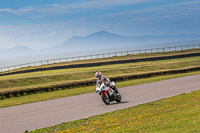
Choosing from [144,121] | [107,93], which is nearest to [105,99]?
[107,93]

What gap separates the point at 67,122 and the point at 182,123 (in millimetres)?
4298

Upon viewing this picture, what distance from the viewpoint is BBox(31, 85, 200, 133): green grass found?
9602 millimetres

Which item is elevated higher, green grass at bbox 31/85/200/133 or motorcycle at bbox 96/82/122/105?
motorcycle at bbox 96/82/122/105

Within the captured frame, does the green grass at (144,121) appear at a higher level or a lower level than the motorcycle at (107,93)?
lower

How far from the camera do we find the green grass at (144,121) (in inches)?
378

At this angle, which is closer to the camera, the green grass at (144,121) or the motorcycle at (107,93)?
the green grass at (144,121)

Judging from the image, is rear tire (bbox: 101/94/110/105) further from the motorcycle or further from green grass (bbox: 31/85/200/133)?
green grass (bbox: 31/85/200/133)

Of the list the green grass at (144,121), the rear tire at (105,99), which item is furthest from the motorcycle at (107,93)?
the green grass at (144,121)

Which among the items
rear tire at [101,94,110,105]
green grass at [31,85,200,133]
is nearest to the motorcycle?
rear tire at [101,94,110,105]

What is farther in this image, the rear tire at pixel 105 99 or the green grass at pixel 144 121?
the rear tire at pixel 105 99

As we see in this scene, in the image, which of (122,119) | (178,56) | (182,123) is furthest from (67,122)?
(178,56)

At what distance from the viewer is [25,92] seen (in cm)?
2677

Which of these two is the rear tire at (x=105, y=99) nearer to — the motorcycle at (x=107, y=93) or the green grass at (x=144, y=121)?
the motorcycle at (x=107, y=93)

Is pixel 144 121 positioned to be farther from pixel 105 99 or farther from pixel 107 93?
pixel 107 93
